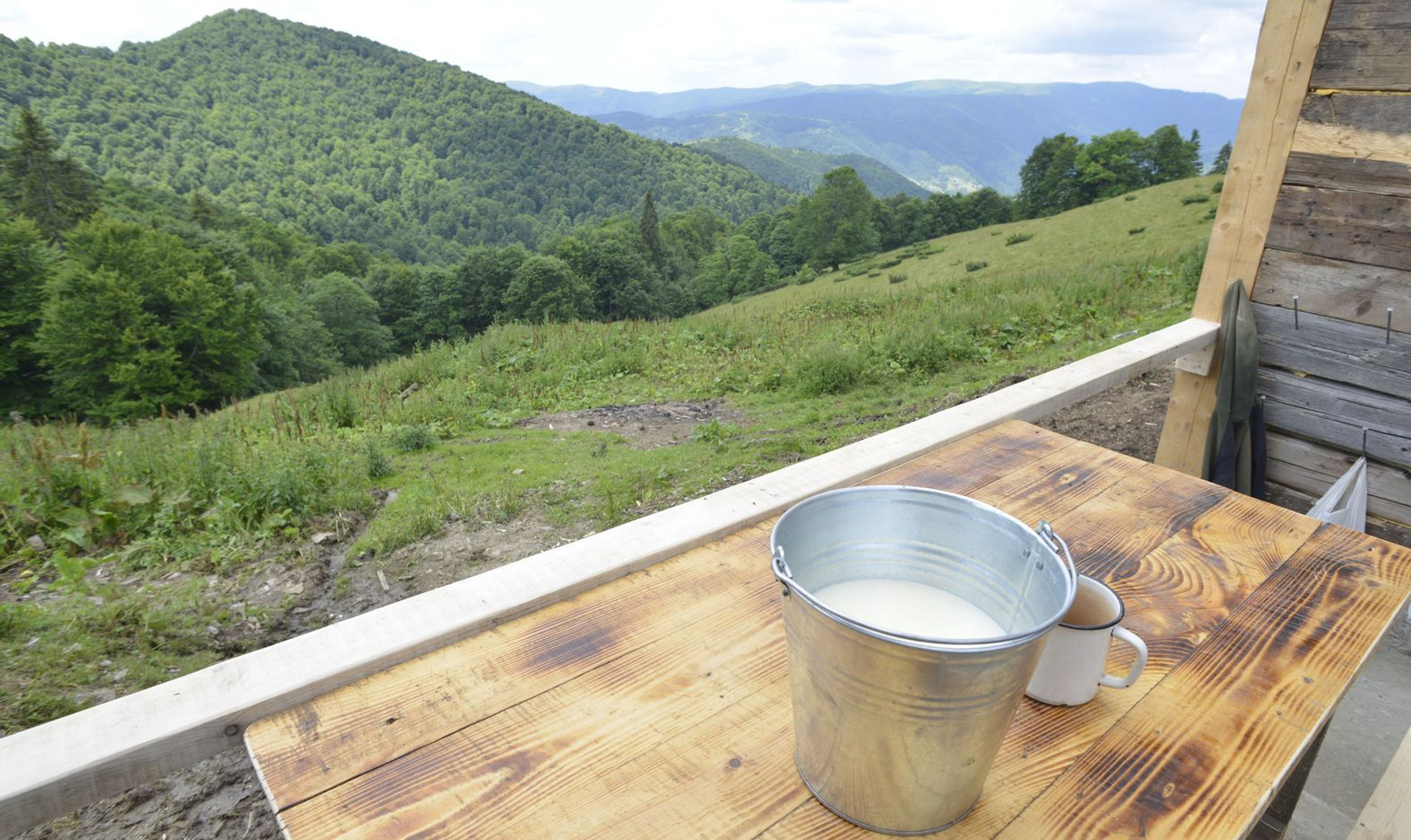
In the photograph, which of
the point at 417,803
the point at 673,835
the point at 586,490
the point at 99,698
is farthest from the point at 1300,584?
the point at 586,490

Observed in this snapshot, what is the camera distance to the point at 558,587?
1.28 metres

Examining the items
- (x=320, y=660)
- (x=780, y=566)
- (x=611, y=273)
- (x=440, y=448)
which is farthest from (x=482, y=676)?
(x=611, y=273)

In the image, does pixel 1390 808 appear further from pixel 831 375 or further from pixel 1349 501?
pixel 831 375

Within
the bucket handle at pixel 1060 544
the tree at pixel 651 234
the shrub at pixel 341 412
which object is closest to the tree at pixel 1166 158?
the tree at pixel 651 234

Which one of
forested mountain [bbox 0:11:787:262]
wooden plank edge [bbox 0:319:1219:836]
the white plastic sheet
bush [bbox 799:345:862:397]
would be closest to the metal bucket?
wooden plank edge [bbox 0:319:1219:836]

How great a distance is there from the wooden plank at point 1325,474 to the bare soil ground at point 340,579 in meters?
0.09

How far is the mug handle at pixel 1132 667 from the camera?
3.13 feet

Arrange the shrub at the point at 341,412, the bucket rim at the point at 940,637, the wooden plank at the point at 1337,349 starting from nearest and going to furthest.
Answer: the bucket rim at the point at 940,637 < the wooden plank at the point at 1337,349 < the shrub at the point at 341,412

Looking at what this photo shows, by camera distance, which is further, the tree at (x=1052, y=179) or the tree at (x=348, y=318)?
the tree at (x=1052, y=179)

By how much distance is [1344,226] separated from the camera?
8.59 feet

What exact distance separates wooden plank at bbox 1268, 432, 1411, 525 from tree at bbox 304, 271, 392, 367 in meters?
43.8

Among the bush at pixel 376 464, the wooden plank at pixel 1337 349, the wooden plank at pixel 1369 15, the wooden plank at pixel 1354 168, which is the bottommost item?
the bush at pixel 376 464

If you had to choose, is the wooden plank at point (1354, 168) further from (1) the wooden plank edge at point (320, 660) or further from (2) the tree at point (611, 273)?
(2) the tree at point (611, 273)

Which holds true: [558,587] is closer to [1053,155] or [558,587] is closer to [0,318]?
[0,318]
